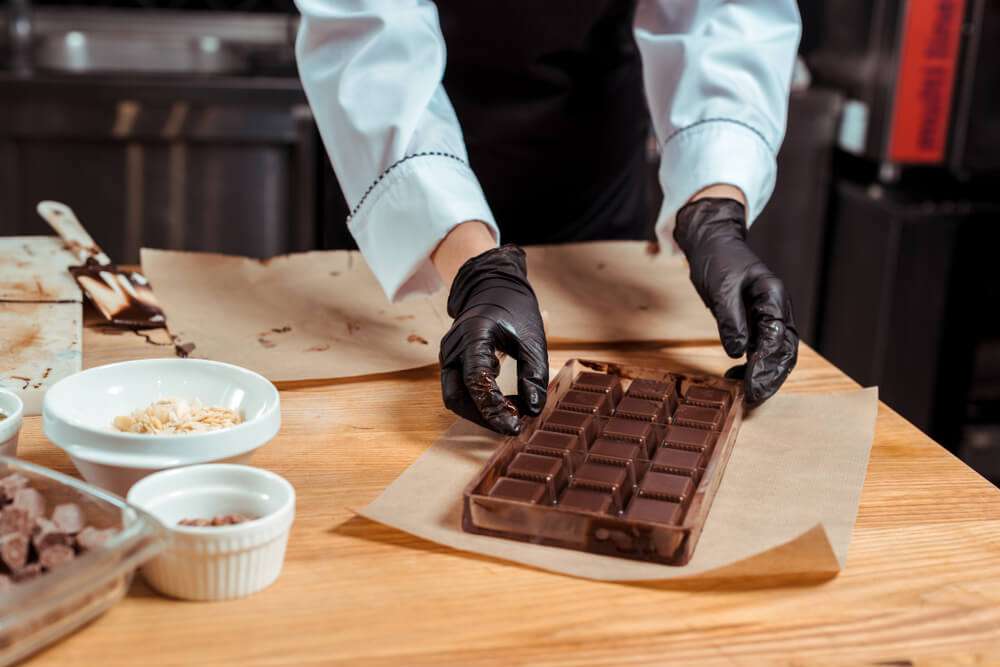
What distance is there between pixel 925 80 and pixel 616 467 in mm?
1973

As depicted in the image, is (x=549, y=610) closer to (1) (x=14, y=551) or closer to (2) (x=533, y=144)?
(1) (x=14, y=551)

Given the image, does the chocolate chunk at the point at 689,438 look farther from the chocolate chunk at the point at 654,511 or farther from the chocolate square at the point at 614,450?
the chocolate chunk at the point at 654,511

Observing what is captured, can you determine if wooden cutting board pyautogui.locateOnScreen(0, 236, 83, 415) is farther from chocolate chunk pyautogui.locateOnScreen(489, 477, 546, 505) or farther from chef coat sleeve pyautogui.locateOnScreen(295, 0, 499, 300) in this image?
chocolate chunk pyautogui.locateOnScreen(489, 477, 546, 505)

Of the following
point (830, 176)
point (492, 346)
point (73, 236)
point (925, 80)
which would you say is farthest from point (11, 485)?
point (830, 176)

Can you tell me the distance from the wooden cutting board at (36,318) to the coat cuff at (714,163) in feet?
2.94

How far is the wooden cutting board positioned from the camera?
50.4 inches

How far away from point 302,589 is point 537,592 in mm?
201

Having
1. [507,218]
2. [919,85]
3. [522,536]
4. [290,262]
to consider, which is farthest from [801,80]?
[522,536]

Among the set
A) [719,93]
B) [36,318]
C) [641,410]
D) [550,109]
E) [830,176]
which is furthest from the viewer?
[830,176]

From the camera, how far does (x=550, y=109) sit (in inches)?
77.6

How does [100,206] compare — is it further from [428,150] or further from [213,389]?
[213,389]

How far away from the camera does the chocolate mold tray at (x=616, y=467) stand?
3.17ft

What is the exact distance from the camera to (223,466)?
3.11 feet

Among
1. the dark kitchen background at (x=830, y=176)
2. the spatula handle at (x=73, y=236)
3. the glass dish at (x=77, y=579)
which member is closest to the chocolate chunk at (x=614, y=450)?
the glass dish at (x=77, y=579)
